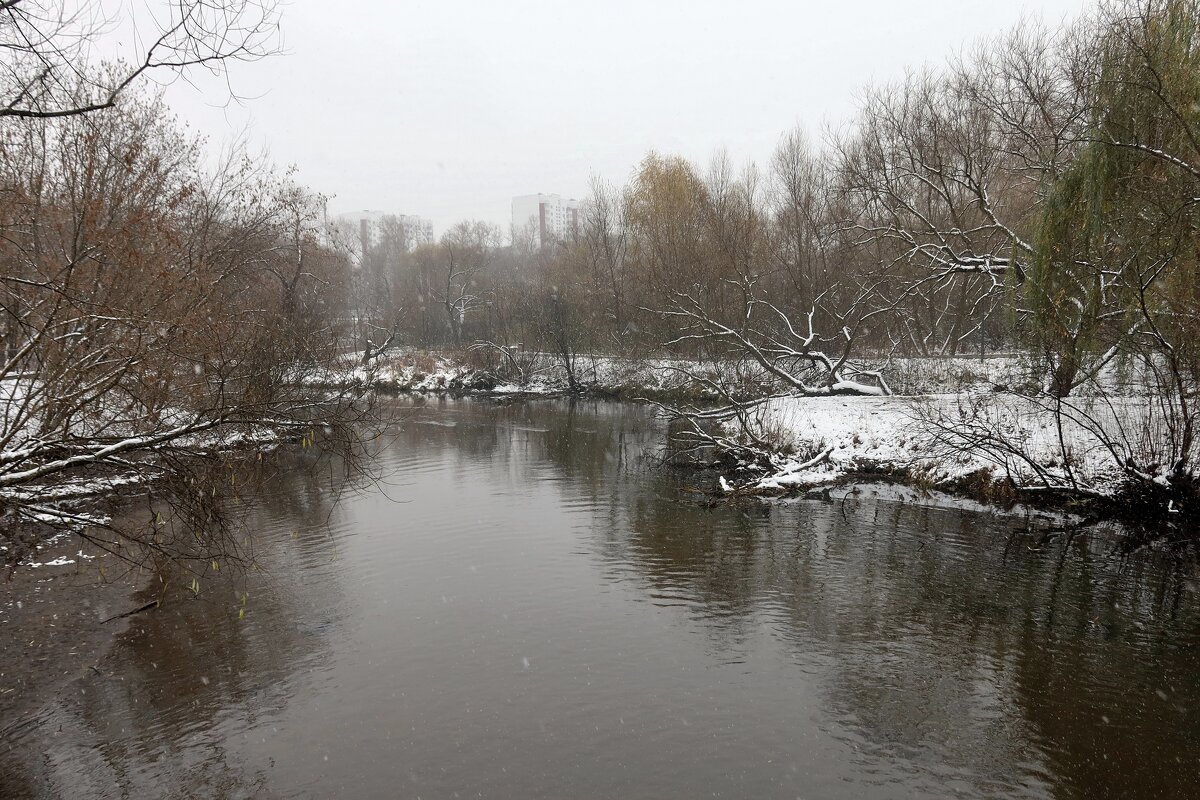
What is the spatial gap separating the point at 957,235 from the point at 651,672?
18.8 meters

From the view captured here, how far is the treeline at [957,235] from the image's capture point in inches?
431

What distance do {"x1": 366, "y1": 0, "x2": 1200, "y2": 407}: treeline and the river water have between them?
4713mm

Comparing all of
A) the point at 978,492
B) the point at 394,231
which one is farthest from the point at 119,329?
the point at 394,231

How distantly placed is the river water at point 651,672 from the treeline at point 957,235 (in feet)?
15.5

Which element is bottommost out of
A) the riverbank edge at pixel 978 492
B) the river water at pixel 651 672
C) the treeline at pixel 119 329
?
the river water at pixel 651 672

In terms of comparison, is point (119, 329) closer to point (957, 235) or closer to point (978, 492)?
point (978, 492)

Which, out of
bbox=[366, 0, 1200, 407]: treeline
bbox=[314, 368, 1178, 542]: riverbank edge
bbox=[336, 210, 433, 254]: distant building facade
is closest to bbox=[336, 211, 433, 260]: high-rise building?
bbox=[336, 210, 433, 254]: distant building facade

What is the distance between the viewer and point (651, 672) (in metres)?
8.66

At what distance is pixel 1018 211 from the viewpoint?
21.1 metres

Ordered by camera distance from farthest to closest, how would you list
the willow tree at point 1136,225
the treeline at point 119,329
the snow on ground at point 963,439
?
the snow on ground at point 963,439
the willow tree at point 1136,225
the treeline at point 119,329

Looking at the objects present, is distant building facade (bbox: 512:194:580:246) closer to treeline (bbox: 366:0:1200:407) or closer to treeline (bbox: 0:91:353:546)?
treeline (bbox: 366:0:1200:407)

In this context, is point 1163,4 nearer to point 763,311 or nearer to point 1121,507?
point 1121,507

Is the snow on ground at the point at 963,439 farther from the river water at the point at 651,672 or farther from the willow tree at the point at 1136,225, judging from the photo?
the river water at the point at 651,672

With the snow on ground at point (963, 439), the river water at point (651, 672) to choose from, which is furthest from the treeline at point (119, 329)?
the snow on ground at point (963, 439)
